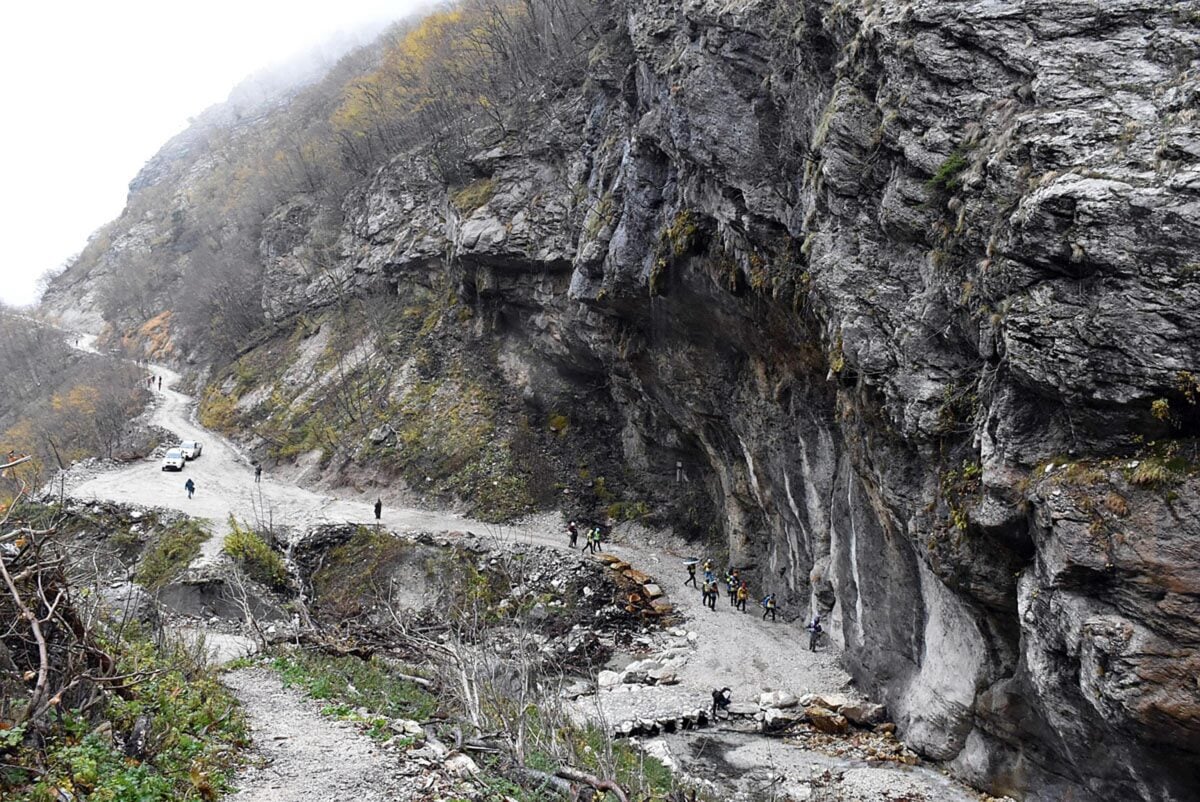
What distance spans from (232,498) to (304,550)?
26.7 feet

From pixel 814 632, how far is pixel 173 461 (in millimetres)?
35966

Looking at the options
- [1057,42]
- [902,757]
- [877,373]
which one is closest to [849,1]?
[1057,42]

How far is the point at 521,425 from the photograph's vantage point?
128 ft

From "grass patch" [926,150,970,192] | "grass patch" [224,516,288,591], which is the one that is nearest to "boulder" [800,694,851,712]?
"grass patch" [926,150,970,192]

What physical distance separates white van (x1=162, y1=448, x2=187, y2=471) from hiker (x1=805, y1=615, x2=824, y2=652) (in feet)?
117

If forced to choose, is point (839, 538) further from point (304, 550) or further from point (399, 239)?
point (399, 239)

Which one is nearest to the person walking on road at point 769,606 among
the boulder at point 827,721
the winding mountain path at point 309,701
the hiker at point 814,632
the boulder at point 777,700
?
the winding mountain path at point 309,701

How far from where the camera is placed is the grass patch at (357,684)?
543 inches

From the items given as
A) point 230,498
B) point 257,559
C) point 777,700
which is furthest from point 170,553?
point 777,700

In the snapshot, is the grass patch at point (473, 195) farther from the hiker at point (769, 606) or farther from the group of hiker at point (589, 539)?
the hiker at point (769, 606)

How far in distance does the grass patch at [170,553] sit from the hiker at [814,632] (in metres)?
24.1

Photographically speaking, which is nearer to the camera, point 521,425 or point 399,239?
point 521,425

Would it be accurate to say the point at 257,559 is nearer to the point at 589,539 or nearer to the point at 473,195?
the point at 589,539

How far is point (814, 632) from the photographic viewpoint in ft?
73.3
